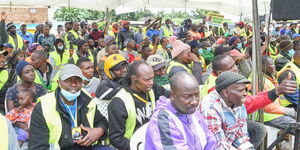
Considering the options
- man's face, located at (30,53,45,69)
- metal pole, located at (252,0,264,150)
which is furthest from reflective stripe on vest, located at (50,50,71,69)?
metal pole, located at (252,0,264,150)

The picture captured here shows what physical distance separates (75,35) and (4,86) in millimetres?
6803

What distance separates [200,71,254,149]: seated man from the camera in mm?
3080

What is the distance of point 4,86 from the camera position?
528cm

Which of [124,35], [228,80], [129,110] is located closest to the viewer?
[228,80]

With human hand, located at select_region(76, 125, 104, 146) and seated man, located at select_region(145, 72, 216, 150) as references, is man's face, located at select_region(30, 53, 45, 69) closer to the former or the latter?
human hand, located at select_region(76, 125, 104, 146)

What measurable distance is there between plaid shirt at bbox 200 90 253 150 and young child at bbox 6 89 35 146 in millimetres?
1935

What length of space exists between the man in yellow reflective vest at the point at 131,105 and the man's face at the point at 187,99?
0.90 metres

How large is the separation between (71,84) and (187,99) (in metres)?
1.26

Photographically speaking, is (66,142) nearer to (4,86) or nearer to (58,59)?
(4,86)

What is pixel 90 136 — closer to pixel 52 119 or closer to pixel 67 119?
pixel 67 119

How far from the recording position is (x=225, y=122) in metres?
3.18

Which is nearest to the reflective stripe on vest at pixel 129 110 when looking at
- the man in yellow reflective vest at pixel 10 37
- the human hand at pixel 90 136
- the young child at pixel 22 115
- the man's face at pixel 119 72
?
the human hand at pixel 90 136

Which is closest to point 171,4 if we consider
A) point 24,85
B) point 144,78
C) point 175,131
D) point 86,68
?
point 86,68

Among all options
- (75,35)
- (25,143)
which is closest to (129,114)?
(25,143)
